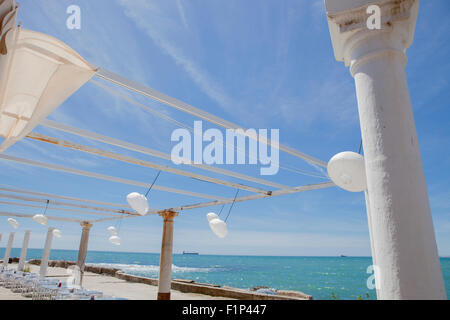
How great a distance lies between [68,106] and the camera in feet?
17.8

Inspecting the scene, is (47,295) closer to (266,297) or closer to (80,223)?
(80,223)

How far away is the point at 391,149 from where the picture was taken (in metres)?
1.55

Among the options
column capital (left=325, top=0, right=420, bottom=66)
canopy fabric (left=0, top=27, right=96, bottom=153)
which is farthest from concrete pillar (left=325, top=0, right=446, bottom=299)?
canopy fabric (left=0, top=27, right=96, bottom=153)

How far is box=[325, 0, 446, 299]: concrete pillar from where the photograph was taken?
4.62ft

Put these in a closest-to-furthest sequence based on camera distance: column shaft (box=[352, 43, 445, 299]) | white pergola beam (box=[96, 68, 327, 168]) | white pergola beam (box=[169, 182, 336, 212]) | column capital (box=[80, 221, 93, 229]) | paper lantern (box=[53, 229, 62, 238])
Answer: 1. column shaft (box=[352, 43, 445, 299])
2. white pergola beam (box=[96, 68, 327, 168])
3. white pergola beam (box=[169, 182, 336, 212])
4. paper lantern (box=[53, 229, 62, 238])
5. column capital (box=[80, 221, 93, 229])

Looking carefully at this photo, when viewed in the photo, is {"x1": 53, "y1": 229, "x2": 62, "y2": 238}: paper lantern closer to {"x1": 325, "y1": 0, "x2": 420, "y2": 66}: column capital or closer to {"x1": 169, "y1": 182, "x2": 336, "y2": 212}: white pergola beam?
{"x1": 169, "y1": 182, "x2": 336, "y2": 212}: white pergola beam

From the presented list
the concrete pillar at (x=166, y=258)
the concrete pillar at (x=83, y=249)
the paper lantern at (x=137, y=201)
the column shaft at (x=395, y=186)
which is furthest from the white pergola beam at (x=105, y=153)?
the concrete pillar at (x=83, y=249)

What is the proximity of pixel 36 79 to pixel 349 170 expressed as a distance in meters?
3.42

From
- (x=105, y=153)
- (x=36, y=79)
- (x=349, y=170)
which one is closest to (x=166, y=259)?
(x=105, y=153)

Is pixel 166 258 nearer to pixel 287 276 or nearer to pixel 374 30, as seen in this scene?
pixel 374 30

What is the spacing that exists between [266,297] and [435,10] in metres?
10.4

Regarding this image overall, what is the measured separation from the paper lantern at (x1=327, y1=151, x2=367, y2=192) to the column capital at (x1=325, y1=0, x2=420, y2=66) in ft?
3.21

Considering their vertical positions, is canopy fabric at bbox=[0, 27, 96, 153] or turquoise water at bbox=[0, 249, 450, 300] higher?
canopy fabric at bbox=[0, 27, 96, 153]

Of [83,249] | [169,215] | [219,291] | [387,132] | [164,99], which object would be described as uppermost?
[164,99]
